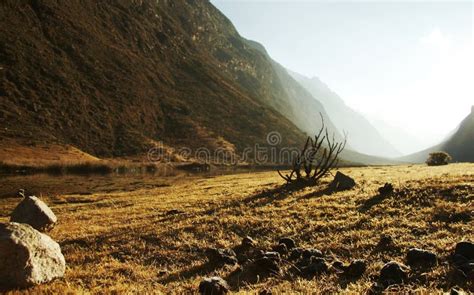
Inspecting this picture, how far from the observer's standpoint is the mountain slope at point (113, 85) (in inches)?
3216

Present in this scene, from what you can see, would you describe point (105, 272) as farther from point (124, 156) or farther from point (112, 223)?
point (124, 156)

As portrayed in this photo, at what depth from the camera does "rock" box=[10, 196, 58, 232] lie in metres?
14.2

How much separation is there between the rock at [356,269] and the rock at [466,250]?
6.84 feet

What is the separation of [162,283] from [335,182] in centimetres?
1486

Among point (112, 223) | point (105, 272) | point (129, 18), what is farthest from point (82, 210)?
point (129, 18)

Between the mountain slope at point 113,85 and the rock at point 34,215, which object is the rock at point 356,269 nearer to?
the rock at point 34,215

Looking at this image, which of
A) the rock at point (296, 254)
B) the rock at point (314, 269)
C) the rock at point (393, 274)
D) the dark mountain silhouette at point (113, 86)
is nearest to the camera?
the rock at point (393, 274)

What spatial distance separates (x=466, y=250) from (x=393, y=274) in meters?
2.01

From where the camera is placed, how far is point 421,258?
801cm

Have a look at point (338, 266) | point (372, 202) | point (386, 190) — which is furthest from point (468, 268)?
point (386, 190)

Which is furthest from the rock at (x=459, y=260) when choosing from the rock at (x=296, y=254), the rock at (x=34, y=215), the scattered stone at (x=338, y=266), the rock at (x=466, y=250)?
the rock at (x=34, y=215)

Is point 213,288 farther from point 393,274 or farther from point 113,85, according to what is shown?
point 113,85

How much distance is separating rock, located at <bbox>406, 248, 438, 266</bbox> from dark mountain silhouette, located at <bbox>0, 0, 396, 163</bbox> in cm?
7248

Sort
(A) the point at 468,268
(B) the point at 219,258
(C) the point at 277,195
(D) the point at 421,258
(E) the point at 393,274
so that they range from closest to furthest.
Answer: (A) the point at 468,268 < (E) the point at 393,274 < (D) the point at 421,258 < (B) the point at 219,258 < (C) the point at 277,195
